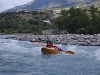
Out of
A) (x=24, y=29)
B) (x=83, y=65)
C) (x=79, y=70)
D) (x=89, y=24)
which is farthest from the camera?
(x=24, y=29)

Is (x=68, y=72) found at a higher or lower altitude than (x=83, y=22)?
lower

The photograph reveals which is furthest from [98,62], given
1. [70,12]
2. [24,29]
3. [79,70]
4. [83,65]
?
[24,29]

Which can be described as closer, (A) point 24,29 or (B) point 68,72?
(B) point 68,72

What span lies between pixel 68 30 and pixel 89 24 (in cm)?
1017

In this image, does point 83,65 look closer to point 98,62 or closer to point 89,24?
point 98,62

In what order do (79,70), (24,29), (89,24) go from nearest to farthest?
(79,70)
(89,24)
(24,29)

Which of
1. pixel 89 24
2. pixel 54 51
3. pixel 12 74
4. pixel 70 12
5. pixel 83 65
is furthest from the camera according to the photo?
pixel 70 12

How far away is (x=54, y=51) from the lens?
149 ft

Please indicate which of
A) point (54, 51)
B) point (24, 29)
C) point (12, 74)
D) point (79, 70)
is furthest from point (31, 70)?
point (24, 29)

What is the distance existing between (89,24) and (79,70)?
3126 inches

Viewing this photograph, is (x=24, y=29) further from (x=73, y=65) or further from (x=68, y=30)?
(x=73, y=65)

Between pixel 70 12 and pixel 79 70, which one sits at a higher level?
pixel 70 12

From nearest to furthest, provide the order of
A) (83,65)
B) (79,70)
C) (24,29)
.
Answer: (79,70)
(83,65)
(24,29)

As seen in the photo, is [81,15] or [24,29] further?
[24,29]
